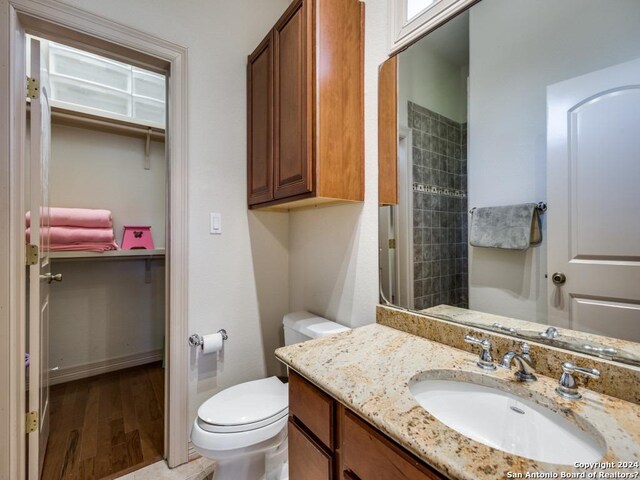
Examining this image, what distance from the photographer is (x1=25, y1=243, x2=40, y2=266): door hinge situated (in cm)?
125

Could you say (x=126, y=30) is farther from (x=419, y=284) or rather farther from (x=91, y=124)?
(x=419, y=284)

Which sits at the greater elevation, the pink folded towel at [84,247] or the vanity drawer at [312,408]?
the pink folded towel at [84,247]

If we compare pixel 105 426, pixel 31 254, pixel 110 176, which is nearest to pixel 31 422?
pixel 105 426

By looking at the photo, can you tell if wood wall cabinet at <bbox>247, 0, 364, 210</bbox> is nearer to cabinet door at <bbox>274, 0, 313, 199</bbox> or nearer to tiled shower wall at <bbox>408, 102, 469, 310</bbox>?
cabinet door at <bbox>274, 0, 313, 199</bbox>

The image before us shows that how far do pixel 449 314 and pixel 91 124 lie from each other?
110 inches

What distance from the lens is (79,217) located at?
2076mm

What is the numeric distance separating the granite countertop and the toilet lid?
434mm

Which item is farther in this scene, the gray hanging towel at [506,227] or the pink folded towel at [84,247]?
the pink folded towel at [84,247]

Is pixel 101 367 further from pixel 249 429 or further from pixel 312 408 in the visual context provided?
pixel 312 408

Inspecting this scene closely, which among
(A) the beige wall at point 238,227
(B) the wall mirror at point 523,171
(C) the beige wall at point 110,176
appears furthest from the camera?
(C) the beige wall at point 110,176

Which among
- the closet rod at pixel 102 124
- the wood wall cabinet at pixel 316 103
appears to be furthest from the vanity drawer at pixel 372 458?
the closet rod at pixel 102 124

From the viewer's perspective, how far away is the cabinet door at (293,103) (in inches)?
47.8

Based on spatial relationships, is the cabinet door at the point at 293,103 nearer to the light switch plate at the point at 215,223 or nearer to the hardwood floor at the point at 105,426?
the light switch plate at the point at 215,223

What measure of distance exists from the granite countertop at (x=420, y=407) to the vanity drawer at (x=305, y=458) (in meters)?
0.19
